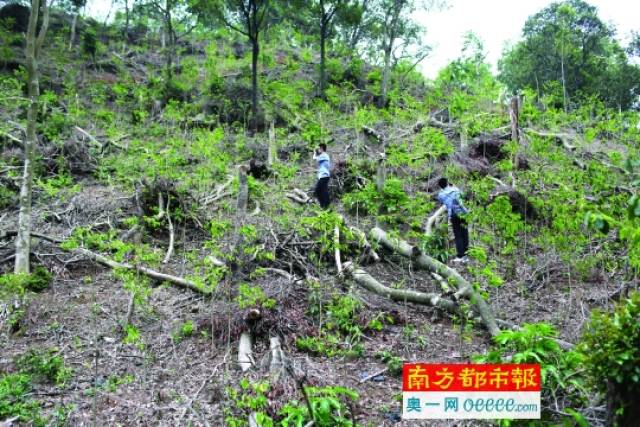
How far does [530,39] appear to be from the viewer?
24.2 meters

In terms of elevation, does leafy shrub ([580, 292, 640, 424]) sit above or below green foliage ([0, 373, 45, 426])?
above

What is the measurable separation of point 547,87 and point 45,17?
1893cm

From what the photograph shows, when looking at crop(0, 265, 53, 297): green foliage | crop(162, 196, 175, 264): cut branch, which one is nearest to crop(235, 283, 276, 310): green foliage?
crop(162, 196, 175, 264): cut branch

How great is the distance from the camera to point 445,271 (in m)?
7.25

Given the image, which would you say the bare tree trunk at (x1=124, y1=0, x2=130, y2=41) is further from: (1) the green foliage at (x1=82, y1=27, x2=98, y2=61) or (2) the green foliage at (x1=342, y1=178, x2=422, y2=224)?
(2) the green foliage at (x1=342, y1=178, x2=422, y2=224)

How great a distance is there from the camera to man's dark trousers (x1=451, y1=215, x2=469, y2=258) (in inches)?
328

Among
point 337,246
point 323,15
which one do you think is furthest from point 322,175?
point 323,15

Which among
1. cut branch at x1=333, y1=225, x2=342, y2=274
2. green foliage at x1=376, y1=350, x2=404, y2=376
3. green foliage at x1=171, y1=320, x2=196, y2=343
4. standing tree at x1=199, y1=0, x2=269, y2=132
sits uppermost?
standing tree at x1=199, y1=0, x2=269, y2=132

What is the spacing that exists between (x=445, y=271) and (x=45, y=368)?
16.8 ft

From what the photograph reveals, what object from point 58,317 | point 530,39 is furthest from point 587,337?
point 530,39

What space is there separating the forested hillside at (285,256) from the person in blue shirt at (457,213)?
0.17 metres

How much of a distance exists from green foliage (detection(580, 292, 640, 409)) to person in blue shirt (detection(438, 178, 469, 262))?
4412 mm

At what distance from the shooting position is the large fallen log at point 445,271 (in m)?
6.25

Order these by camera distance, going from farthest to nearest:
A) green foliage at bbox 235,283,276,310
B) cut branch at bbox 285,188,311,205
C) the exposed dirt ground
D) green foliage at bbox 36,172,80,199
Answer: cut branch at bbox 285,188,311,205
green foliage at bbox 36,172,80,199
green foliage at bbox 235,283,276,310
the exposed dirt ground
